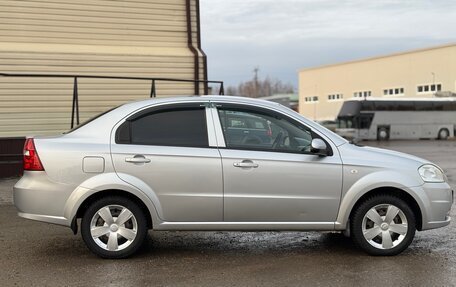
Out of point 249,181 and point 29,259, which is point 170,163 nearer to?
point 249,181

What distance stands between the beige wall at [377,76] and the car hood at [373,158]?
49986 mm

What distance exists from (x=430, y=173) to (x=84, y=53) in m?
8.71

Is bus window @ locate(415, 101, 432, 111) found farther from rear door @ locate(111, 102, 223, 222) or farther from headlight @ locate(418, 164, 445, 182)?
rear door @ locate(111, 102, 223, 222)

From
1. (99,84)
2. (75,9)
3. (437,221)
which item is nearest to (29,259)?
(437,221)

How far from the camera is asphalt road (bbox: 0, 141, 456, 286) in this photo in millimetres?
4828

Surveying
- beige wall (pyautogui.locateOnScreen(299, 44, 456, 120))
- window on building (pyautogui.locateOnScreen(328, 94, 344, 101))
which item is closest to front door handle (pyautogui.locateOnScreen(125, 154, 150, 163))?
beige wall (pyautogui.locateOnScreen(299, 44, 456, 120))

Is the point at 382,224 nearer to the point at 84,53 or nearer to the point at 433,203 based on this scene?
the point at 433,203

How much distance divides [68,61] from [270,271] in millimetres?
8438

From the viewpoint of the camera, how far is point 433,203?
5543 mm

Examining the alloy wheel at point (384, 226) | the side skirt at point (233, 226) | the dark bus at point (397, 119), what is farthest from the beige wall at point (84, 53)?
the dark bus at point (397, 119)

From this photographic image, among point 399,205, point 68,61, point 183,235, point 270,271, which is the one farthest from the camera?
point 68,61

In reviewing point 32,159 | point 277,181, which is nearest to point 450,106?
point 277,181

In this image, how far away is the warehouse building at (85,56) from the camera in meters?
11.4

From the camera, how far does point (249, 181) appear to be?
5.38m
